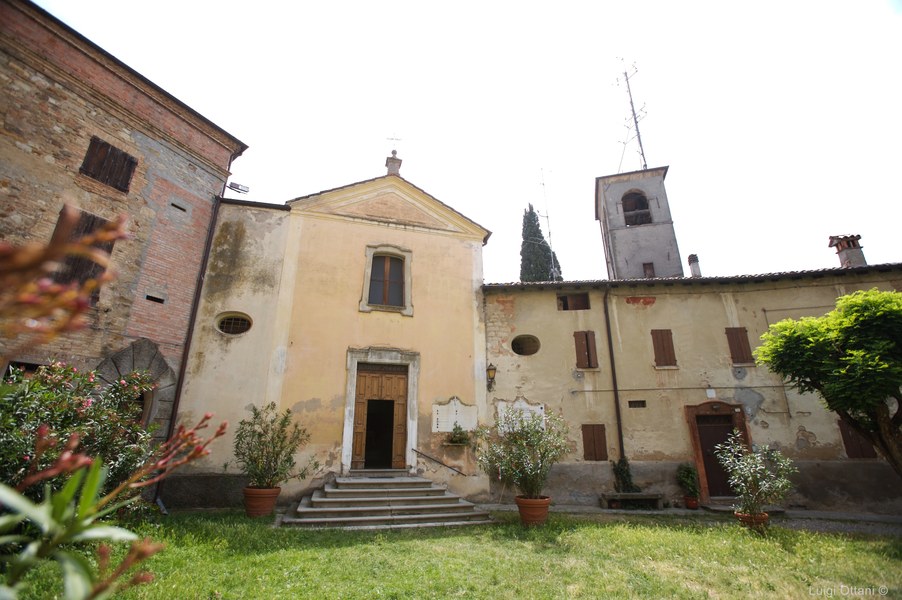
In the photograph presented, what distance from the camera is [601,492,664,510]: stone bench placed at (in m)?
11.1

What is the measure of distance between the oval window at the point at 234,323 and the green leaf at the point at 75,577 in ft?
35.7

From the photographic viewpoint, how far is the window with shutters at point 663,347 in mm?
12680

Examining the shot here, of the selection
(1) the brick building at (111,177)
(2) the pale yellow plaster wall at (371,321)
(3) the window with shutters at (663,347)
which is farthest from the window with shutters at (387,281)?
(3) the window with shutters at (663,347)

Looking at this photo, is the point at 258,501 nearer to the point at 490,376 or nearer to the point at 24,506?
the point at 490,376

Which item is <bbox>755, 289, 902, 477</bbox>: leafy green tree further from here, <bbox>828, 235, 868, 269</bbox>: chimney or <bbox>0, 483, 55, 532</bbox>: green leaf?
<bbox>0, 483, 55, 532</bbox>: green leaf

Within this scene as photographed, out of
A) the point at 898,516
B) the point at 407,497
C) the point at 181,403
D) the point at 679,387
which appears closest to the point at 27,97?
the point at 181,403

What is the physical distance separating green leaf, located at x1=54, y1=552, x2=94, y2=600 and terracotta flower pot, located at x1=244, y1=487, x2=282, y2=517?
8.49m

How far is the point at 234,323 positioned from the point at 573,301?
987cm

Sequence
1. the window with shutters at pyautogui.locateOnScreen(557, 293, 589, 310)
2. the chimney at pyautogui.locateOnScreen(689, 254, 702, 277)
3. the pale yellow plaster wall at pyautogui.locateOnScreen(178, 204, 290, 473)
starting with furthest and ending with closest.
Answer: the chimney at pyautogui.locateOnScreen(689, 254, 702, 277) < the window with shutters at pyautogui.locateOnScreen(557, 293, 589, 310) < the pale yellow plaster wall at pyautogui.locateOnScreen(178, 204, 290, 473)

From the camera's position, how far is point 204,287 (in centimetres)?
1116

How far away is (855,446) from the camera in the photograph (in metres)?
11.3

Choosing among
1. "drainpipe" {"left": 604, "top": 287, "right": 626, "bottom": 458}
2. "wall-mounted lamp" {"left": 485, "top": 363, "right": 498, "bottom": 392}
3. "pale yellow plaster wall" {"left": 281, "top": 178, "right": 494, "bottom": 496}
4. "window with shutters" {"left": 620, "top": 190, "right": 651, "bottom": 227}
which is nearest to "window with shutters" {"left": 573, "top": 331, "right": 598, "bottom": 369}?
"drainpipe" {"left": 604, "top": 287, "right": 626, "bottom": 458}

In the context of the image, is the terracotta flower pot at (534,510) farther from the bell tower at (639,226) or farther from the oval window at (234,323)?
the bell tower at (639,226)

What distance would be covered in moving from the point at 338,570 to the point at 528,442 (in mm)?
4640
